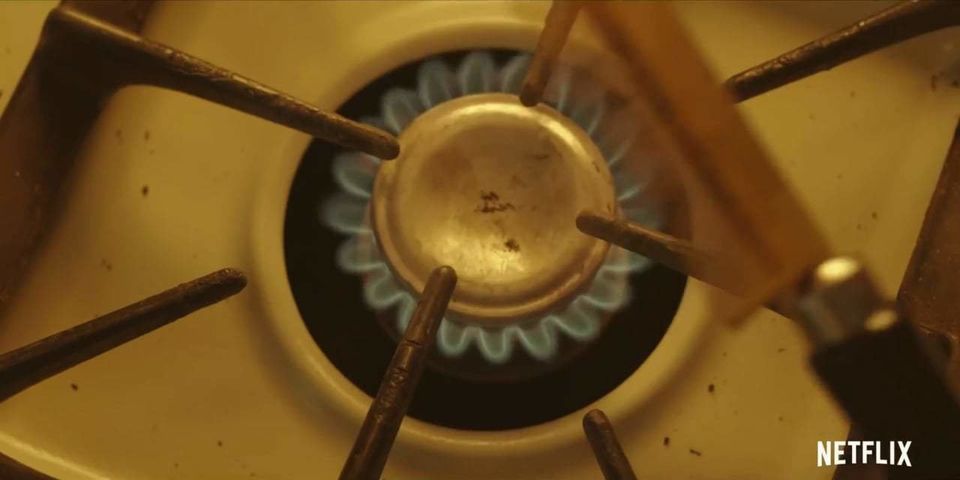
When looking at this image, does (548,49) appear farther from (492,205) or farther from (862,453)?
(862,453)

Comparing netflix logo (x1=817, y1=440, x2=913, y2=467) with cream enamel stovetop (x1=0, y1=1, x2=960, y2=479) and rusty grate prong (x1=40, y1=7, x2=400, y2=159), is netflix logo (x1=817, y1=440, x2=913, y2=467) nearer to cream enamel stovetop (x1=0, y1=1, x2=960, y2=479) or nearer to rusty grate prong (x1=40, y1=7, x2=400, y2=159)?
cream enamel stovetop (x1=0, y1=1, x2=960, y2=479)

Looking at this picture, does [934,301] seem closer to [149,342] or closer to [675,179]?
[675,179]

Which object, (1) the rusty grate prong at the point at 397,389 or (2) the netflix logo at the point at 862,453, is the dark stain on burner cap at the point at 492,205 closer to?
(1) the rusty grate prong at the point at 397,389

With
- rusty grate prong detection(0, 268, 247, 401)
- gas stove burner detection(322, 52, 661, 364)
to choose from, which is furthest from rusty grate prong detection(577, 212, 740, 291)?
rusty grate prong detection(0, 268, 247, 401)

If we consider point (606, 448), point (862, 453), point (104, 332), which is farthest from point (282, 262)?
point (862, 453)

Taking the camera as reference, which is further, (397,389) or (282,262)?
(282,262)

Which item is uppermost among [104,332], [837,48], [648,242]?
[837,48]

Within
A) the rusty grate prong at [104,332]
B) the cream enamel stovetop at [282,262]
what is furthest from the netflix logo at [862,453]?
the rusty grate prong at [104,332]
